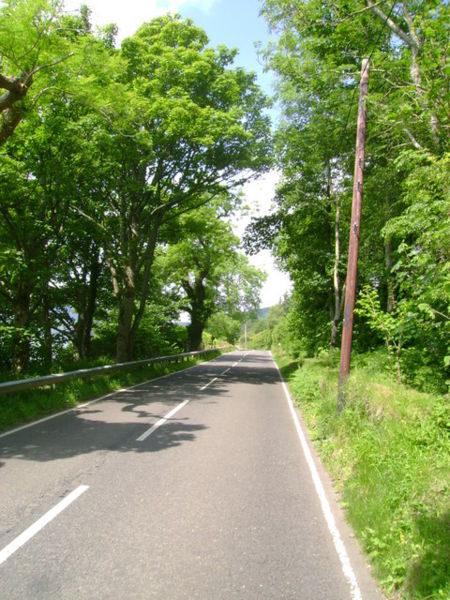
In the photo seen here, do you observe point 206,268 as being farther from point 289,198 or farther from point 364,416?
point 364,416

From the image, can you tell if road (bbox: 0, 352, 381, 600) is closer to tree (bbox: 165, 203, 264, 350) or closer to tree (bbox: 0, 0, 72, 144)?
tree (bbox: 0, 0, 72, 144)

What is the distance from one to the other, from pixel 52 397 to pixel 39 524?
22.0ft

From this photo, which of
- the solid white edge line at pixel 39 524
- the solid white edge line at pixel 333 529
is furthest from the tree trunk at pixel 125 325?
the solid white edge line at pixel 39 524

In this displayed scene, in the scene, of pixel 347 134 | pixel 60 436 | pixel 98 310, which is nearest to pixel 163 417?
pixel 60 436

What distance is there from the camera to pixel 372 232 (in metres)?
15.4

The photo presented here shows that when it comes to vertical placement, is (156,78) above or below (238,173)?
above

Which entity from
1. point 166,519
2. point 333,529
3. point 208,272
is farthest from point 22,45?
point 208,272

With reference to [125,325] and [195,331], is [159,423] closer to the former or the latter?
[125,325]

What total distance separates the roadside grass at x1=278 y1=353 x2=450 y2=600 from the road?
275mm

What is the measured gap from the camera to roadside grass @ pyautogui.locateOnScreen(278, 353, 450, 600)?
3.36 m

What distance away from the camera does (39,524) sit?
4.10 meters

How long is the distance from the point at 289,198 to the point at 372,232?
510 cm

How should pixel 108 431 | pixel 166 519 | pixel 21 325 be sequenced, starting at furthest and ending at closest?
pixel 21 325, pixel 108 431, pixel 166 519

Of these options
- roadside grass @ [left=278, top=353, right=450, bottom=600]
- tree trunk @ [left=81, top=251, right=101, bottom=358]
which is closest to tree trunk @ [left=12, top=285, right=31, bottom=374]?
tree trunk @ [left=81, top=251, right=101, bottom=358]
